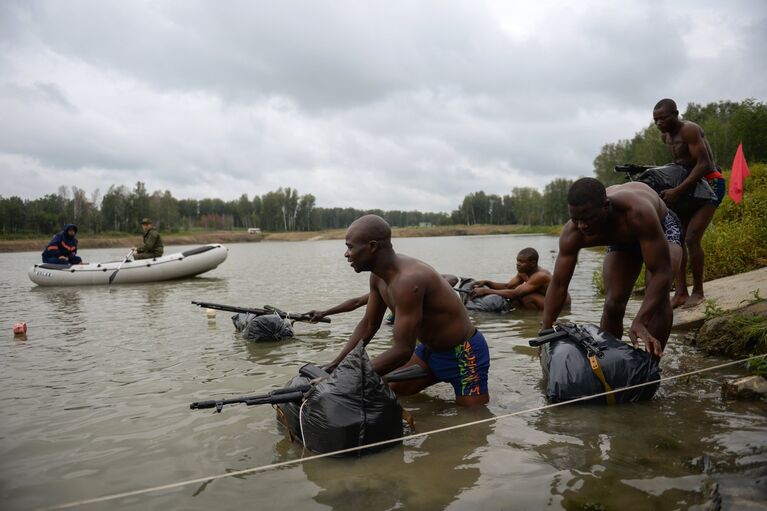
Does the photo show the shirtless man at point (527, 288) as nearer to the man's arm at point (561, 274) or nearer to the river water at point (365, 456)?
the river water at point (365, 456)

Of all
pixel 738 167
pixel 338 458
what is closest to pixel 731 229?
pixel 738 167

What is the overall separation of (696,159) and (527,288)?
4262mm

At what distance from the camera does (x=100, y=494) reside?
3.39 meters

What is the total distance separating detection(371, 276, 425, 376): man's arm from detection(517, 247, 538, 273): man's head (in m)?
6.24

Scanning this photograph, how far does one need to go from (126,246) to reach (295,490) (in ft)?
258

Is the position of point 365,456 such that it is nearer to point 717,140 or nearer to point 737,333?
point 737,333

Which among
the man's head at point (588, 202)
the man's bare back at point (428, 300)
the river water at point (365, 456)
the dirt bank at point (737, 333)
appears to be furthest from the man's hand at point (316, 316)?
the dirt bank at point (737, 333)

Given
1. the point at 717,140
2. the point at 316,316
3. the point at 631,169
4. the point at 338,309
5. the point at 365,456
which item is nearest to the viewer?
the point at 365,456

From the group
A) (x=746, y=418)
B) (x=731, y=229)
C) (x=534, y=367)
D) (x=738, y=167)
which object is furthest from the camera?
(x=738, y=167)

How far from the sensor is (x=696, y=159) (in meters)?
6.57

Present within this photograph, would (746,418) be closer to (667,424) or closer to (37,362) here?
(667,424)

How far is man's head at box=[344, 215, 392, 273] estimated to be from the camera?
4195 mm

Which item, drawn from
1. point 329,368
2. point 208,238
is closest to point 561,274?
point 329,368

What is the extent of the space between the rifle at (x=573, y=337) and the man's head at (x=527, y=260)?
5119 mm
